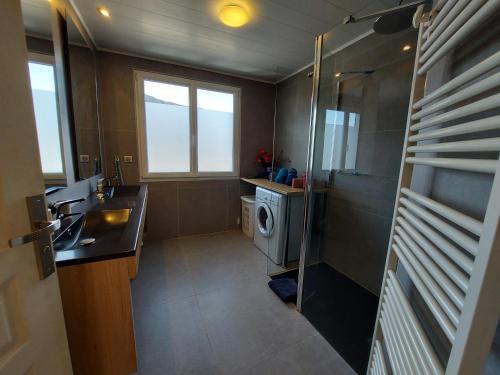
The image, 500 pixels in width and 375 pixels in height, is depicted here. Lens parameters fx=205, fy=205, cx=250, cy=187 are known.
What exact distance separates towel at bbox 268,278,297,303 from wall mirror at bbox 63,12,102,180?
2070mm

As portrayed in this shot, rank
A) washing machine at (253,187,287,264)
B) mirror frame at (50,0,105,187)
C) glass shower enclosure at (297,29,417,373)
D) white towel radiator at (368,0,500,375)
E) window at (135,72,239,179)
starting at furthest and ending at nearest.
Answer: window at (135,72,239,179), washing machine at (253,187,287,264), glass shower enclosure at (297,29,417,373), mirror frame at (50,0,105,187), white towel radiator at (368,0,500,375)

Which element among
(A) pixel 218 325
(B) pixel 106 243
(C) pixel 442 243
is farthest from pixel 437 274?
(A) pixel 218 325

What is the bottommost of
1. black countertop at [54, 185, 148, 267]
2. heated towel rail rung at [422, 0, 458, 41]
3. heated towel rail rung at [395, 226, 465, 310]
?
black countertop at [54, 185, 148, 267]

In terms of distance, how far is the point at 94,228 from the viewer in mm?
1423

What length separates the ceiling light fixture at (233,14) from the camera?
5.49 feet

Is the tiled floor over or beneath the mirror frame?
beneath

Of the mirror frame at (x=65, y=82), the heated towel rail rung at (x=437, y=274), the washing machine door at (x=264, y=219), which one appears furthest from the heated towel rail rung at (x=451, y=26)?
the mirror frame at (x=65, y=82)

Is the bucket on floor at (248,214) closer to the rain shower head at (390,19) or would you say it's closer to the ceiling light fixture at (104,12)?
the rain shower head at (390,19)

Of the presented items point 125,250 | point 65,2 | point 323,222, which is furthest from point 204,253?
point 65,2

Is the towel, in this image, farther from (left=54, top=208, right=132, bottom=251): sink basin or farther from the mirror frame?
the mirror frame

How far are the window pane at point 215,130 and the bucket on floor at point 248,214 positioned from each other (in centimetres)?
60

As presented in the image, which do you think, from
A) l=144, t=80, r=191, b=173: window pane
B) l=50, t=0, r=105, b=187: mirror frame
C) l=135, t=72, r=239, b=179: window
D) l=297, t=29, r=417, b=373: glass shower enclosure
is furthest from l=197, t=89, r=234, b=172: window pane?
l=297, t=29, r=417, b=373: glass shower enclosure

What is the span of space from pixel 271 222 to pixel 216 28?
84.8 inches

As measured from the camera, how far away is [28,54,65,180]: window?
3.94 ft
